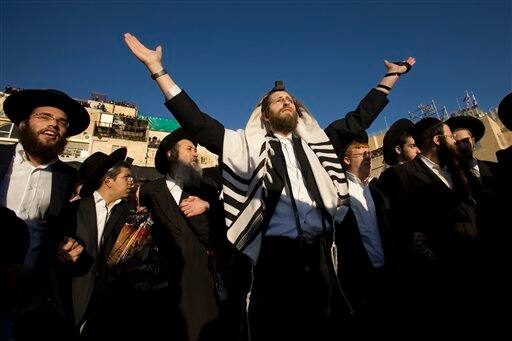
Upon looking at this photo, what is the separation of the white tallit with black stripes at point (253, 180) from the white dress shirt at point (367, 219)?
101 centimetres

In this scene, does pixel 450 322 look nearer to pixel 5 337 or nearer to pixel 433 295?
pixel 433 295

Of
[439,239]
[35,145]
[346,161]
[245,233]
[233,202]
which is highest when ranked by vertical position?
[346,161]

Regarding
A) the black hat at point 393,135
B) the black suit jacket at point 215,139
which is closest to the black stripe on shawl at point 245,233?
the black suit jacket at point 215,139

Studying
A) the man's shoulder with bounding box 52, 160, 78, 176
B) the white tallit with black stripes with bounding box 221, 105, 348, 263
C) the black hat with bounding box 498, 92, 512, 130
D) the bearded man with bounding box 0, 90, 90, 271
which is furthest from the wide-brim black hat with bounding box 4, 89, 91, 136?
the black hat with bounding box 498, 92, 512, 130

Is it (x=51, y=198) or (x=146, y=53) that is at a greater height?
(x=146, y=53)

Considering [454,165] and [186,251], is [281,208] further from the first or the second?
[454,165]

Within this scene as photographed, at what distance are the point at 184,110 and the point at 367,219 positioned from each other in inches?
99.3

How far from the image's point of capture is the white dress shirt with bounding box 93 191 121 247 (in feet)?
12.4

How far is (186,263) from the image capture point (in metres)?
3.11

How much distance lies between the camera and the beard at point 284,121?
9.20 ft

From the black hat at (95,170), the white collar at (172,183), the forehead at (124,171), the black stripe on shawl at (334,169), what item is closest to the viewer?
the black stripe on shawl at (334,169)

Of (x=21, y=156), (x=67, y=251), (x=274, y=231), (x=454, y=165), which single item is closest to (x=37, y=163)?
(x=21, y=156)

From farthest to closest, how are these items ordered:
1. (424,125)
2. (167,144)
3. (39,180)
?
(167,144) → (424,125) → (39,180)

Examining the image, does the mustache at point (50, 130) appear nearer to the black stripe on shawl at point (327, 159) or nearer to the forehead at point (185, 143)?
the forehead at point (185, 143)
